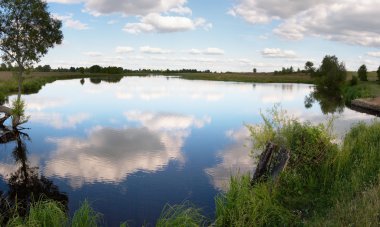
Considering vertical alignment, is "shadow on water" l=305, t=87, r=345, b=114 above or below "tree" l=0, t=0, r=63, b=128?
below

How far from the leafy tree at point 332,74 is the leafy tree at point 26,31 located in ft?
230

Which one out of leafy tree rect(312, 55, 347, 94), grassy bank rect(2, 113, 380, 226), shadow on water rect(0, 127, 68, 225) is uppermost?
leafy tree rect(312, 55, 347, 94)

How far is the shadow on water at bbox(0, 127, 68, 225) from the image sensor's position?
12833mm

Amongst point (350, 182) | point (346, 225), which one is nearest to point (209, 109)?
point (350, 182)

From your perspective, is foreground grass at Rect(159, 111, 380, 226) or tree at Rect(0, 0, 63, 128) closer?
foreground grass at Rect(159, 111, 380, 226)

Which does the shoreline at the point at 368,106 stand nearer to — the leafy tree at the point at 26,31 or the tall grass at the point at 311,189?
the tall grass at the point at 311,189

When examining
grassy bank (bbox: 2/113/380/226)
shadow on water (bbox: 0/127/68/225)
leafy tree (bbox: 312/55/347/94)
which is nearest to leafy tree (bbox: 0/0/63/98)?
shadow on water (bbox: 0/127/68/225)

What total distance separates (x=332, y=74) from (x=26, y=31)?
7691 cm

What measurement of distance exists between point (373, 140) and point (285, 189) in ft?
20.8

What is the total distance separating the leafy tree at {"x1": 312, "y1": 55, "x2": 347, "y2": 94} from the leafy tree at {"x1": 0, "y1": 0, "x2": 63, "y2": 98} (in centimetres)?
7018

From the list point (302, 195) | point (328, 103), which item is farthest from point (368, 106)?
point (302, 195)

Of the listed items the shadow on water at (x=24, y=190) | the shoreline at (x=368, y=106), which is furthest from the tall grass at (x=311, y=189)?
the shoreline at (x=368, y=106)

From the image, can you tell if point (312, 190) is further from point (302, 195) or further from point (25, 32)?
point (25, 32)

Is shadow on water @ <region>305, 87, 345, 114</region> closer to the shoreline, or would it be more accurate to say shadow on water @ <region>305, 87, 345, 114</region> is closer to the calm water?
the shoreline
